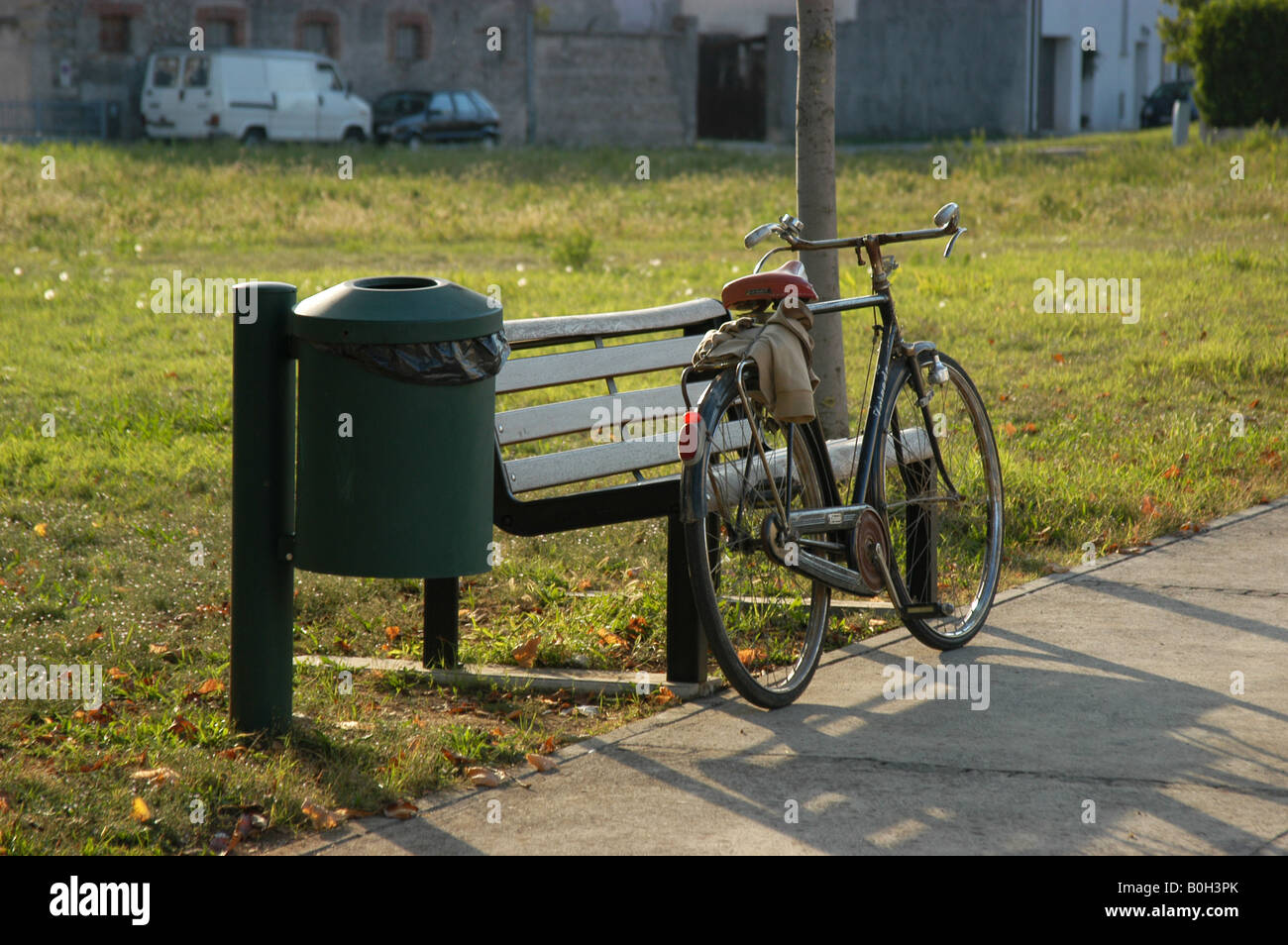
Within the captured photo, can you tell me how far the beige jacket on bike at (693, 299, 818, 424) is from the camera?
4.13 m

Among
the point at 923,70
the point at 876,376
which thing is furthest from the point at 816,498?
the point at 923,70

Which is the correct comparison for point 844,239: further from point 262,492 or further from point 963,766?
point 262,492

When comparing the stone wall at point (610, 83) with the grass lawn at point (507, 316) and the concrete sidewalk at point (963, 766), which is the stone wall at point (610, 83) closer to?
the grass lawn at point (507, 316)

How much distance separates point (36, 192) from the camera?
19.7 meters

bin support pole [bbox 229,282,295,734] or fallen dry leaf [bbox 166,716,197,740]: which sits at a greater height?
bin support pole [bbox 229,282,295,734]

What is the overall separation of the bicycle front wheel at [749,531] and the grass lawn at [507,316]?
40 cm

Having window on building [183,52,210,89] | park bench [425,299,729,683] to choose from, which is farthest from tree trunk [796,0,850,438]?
window on building [183,52,210,89]

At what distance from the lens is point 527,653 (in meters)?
4.90

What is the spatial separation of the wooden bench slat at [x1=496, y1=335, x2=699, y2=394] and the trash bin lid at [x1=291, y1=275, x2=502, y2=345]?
0.67 meters

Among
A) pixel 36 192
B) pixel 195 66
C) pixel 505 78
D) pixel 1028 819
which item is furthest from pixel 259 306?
pixel 505 78

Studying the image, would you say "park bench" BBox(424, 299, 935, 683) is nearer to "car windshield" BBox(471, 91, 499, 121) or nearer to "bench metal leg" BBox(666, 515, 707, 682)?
"bench metal leg" BBox(666, 515, 707, 682)
